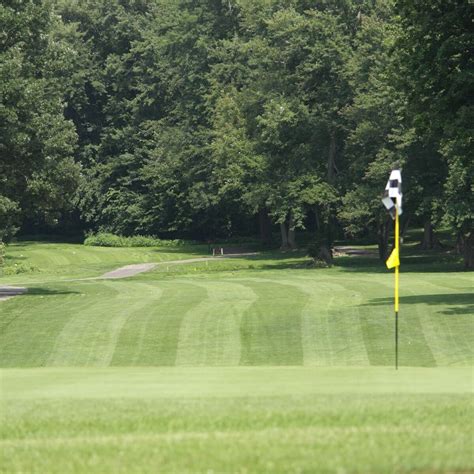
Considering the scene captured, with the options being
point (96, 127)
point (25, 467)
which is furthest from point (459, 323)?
point (96, 127)

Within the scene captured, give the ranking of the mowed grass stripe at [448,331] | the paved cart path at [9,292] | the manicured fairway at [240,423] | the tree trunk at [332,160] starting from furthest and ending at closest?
1. the tree trunk at [332,160]
2. the paved cart path at [9,292]
3. the mowed grass stripe at [448,331]
4. the manicured fairway at [240,423]

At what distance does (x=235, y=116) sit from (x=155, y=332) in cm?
5335

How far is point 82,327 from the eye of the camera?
28.5m

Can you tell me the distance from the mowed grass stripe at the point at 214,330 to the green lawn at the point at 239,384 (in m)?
0.06

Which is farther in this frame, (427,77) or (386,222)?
(386,222)

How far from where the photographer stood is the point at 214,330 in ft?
88.9

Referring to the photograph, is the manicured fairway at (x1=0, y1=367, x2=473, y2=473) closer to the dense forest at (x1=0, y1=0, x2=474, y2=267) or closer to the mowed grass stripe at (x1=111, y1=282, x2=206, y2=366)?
the mowed grass stripe at (x1=111, y1=282, x2=206, y2=366)

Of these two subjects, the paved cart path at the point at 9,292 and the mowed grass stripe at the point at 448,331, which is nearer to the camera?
the mowed grass stripe at the point at 448,331

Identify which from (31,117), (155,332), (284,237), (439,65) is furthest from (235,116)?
(155,332)

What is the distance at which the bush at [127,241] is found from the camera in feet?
308

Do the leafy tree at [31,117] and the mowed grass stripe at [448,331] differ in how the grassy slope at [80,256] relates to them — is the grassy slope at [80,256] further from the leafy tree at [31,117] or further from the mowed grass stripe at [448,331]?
the mowed grass stripe at [448,331]

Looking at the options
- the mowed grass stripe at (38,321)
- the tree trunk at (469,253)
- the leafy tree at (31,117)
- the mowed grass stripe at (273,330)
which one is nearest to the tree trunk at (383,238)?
the tree trunk at (469,253)

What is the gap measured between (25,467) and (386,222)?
56171mm

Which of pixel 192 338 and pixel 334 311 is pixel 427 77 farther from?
pixel 192 338
